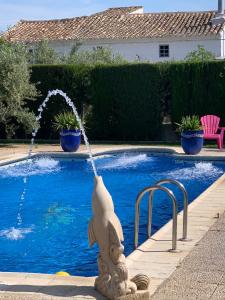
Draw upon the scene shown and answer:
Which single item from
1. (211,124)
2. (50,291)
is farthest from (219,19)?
(50,291)

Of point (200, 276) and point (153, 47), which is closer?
point (200, 276)

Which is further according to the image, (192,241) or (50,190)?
(50,190)

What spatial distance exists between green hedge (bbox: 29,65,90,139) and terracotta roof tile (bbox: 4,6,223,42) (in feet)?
53.9

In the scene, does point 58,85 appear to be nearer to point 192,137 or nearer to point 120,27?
point 192,137

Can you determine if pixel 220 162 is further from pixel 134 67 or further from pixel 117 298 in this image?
pixel 117 298

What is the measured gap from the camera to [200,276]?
244 inches

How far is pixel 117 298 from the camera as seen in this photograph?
17.7 ft

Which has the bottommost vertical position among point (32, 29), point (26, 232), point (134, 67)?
point (26, 232)

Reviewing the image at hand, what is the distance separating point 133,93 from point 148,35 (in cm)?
1858

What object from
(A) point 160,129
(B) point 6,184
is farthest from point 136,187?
(A) point 160,129

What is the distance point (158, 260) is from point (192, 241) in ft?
3.12

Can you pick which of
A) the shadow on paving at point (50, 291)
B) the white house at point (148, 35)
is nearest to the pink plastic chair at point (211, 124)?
the shadow on paving at point (50, 291)

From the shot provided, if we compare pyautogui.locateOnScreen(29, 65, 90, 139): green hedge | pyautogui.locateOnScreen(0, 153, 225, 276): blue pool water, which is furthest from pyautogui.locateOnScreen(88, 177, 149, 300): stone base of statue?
pyautogui.locateOnScreen(29, 65, 90, 139): green hedge

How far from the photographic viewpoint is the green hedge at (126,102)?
2159 centimetres
